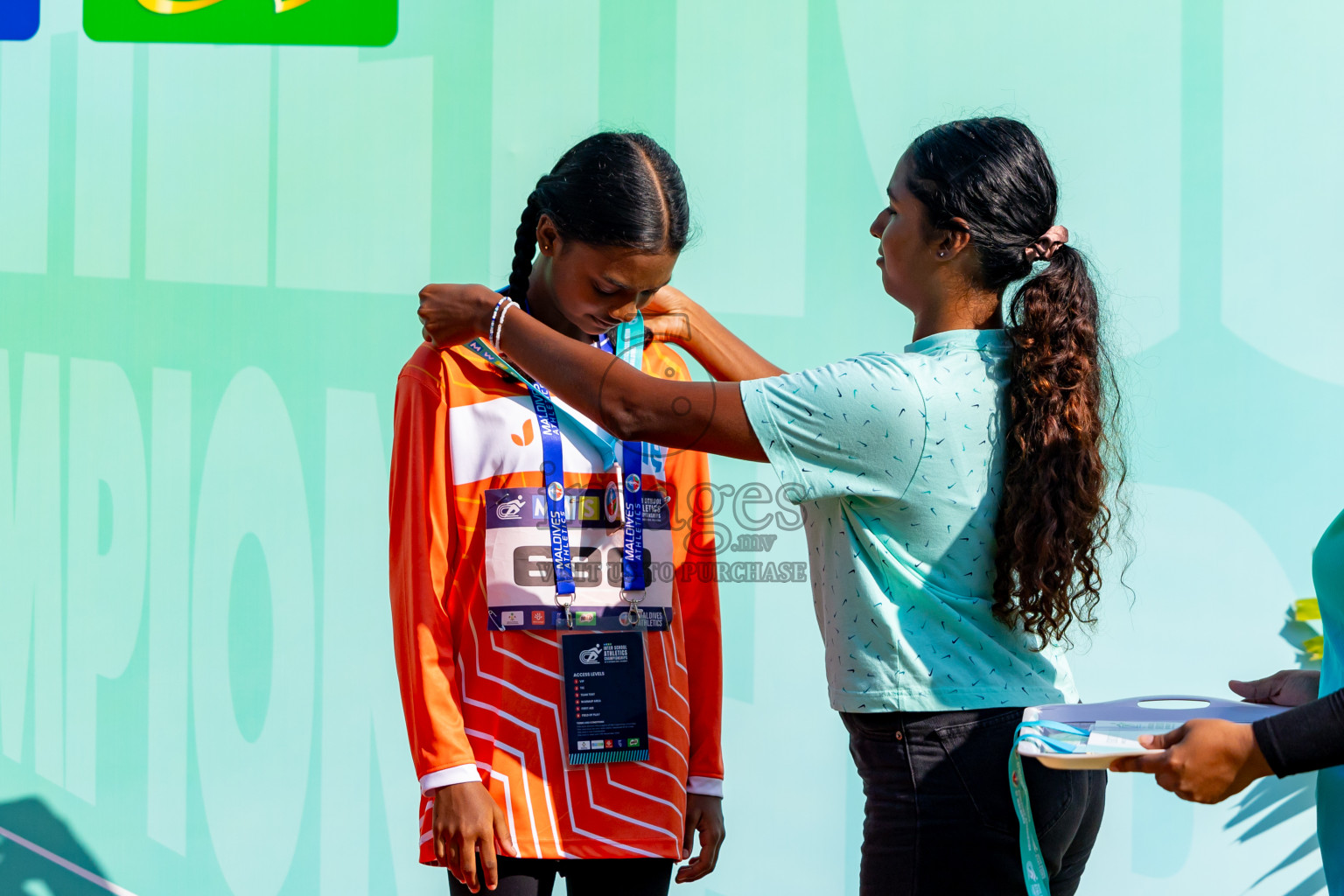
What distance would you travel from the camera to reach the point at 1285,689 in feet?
4.52

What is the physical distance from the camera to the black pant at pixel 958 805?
4.24 ft

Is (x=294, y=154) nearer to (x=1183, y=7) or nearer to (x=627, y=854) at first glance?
(x=627, y=854)

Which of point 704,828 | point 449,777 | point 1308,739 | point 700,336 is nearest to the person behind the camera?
point 1308,739

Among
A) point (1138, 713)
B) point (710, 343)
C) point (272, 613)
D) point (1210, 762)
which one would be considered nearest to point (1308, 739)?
point (1210, 762)

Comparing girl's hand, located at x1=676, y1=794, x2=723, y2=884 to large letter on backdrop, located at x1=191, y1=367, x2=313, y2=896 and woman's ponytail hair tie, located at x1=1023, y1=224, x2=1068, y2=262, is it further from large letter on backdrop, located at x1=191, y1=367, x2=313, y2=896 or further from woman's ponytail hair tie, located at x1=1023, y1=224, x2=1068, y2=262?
large letter on backdrop, located at x1=191, y1=367, x2=313, y2=896

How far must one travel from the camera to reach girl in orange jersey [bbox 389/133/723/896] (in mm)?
1436

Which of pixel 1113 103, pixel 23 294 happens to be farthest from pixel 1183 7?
pixel 23 294

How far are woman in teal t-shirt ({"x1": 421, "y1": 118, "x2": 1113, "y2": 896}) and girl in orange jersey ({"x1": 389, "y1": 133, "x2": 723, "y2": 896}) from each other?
0.54 feet

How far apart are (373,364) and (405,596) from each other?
1040 mm

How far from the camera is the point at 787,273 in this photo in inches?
94.5

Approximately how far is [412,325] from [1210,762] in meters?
1.77

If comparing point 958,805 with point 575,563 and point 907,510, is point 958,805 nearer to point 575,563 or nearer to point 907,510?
point 907,510

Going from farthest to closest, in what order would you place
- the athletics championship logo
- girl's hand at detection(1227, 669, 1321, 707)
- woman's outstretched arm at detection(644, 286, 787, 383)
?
the athletics championship logo < woman's outstretched arm at detection(644, 286, 787, 383) < girl's hand at detection(1227, 669, 1321, 707)

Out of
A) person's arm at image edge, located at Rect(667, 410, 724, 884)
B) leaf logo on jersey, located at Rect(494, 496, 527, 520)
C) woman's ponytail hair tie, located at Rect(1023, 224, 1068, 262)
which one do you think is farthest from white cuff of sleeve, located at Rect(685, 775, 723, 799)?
woman's ponytail hair tie, located at Rect(1023, 224, 1068, 262)
